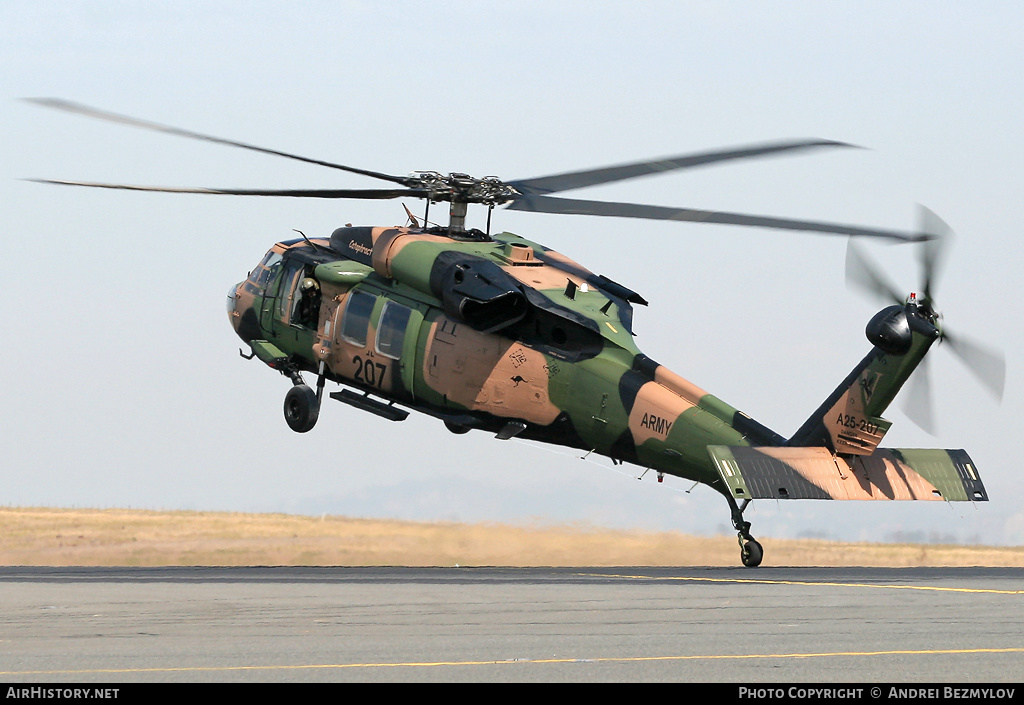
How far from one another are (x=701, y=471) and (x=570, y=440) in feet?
9.64

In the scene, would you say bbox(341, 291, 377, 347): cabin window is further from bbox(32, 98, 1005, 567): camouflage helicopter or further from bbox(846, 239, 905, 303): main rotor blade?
bbox(846, 239, 905, 303): main rotor blade

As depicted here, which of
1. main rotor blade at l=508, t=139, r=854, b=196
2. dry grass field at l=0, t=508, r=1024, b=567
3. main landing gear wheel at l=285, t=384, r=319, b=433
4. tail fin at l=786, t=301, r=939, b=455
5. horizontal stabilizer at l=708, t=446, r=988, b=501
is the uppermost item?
main rotor blade at l=508, t=139, r=854, b=196

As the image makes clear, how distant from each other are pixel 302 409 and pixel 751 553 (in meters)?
10.0

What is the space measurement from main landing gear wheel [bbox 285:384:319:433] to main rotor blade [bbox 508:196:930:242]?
5.81 metres

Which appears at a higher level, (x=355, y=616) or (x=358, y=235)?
(x=358, y=235)

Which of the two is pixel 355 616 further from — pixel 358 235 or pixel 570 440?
pixel 358 235

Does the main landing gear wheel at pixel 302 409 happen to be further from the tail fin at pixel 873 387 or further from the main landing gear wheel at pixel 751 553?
the tail fin at pixel 873 387

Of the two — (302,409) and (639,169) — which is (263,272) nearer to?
(302,409)

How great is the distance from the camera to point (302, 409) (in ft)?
93.4

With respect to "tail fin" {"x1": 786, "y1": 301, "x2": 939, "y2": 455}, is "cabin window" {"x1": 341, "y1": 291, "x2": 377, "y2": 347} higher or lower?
lower

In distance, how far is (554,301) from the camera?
82.0 feet

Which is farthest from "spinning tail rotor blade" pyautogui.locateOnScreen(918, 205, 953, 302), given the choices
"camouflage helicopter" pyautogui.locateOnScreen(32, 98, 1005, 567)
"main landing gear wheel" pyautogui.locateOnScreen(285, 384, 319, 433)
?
"main landing gear wheel" pyautogui.locateOnScreen(285, 384, 319, 433)

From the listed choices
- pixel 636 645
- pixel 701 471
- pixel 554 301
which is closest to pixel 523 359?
pixel 554 301

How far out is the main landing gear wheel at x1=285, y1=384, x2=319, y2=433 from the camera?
28438mm
